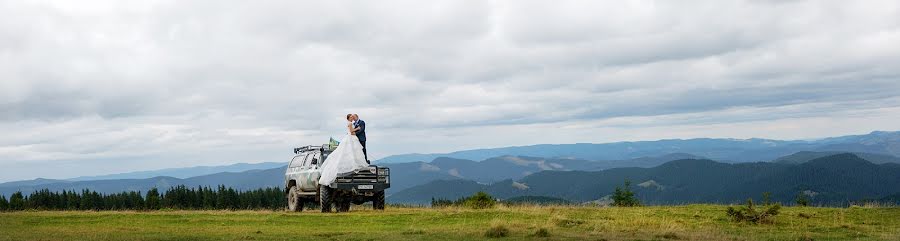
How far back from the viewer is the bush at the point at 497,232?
56.4ft

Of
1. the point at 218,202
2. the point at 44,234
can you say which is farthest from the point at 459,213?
the point at 218,202

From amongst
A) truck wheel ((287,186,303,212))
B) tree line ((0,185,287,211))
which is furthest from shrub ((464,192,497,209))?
tree line ((0,185,287,211))

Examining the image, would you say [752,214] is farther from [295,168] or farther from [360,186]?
[295,168]

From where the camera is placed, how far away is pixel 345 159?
27.8 m

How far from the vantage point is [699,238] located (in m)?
16.2

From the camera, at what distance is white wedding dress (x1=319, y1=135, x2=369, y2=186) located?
90.6 feet

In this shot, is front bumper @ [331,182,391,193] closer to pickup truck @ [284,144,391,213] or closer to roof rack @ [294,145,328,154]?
pickup truck @ [284,144,391,213]

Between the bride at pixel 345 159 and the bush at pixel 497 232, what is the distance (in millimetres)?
10945

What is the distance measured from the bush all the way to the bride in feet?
35.9

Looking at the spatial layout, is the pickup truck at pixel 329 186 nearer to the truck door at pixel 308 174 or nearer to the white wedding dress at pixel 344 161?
the truck door at pixel 308 174

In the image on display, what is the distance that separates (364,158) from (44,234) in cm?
1206

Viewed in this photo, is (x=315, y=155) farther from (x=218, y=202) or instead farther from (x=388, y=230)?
(x=218, y=202)

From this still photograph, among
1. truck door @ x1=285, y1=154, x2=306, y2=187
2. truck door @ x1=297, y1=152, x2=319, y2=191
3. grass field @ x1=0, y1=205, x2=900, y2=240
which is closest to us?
grass field @ x1=0, y1=205, x2=900, y2=240

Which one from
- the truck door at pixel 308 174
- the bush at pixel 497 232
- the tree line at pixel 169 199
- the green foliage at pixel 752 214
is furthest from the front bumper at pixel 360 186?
the tree line at pixel 169 199
